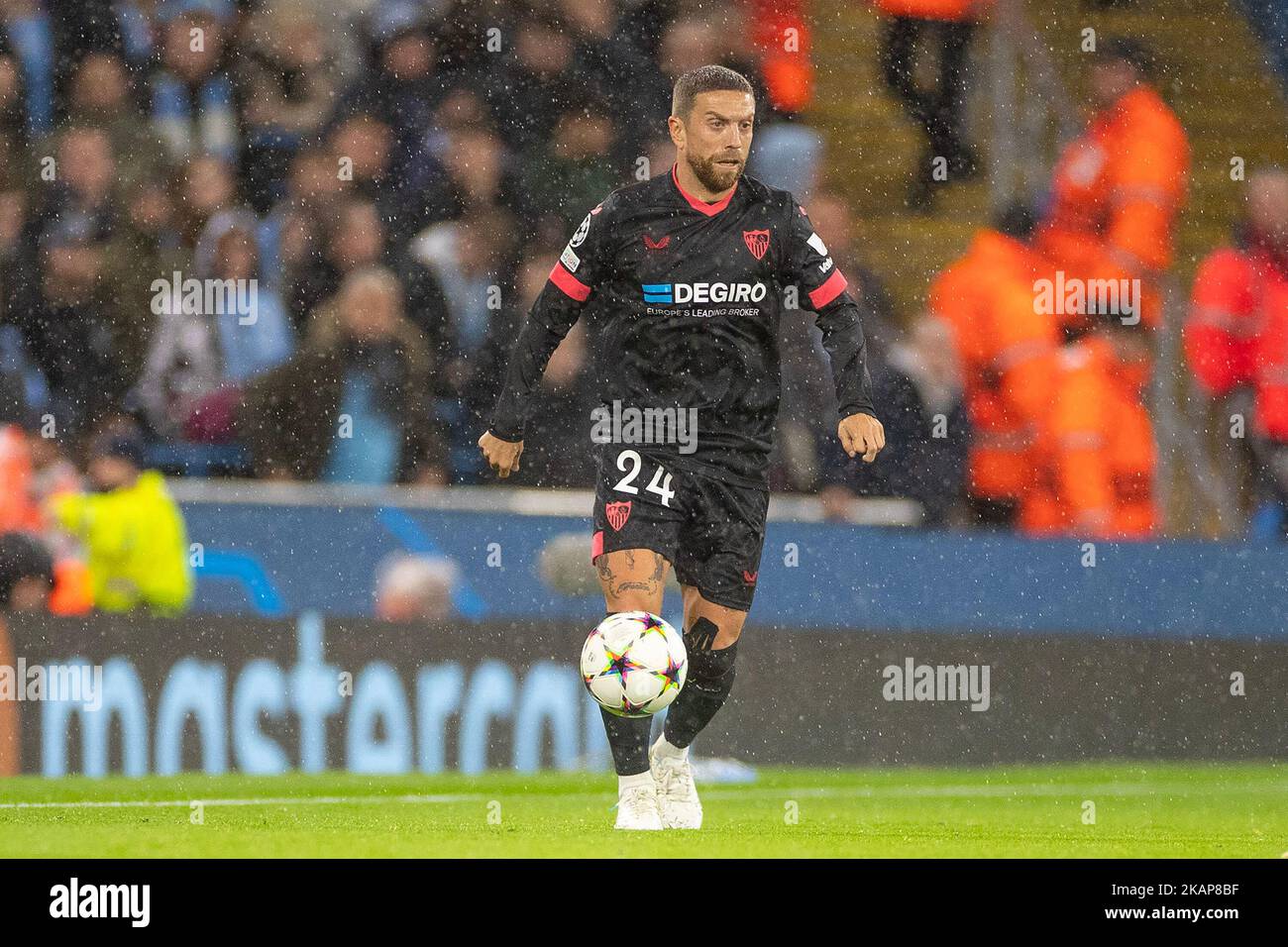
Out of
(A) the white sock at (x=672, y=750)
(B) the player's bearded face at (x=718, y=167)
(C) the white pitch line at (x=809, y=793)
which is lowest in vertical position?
(C) the white pitch line at (x=809, y=793)

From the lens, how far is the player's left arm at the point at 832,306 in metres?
6.96

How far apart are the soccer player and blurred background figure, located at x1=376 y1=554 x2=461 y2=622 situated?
122 inches

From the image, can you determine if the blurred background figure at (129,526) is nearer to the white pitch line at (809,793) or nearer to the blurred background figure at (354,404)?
the blurred background figure at (354,404)

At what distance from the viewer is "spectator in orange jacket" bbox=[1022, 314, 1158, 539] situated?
429 inches

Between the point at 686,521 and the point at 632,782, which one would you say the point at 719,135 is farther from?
the point at 632,782

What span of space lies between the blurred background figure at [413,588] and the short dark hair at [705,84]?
3719mm

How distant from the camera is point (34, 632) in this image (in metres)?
9.32

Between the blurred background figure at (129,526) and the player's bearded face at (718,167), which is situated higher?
the player's bearded face at (718,167)

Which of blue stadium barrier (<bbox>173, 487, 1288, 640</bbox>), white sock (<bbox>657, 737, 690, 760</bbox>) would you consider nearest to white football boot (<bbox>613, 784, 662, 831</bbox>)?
white sock (<bbox>657, 737, 690, 760</bbox>)

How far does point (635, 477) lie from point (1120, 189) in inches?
217

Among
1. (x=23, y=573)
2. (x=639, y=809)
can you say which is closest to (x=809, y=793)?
(x=639, y=809)

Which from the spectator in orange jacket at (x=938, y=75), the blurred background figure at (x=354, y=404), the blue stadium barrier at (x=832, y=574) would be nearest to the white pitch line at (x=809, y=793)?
the blue stadium barrier at (x=832, y=574)

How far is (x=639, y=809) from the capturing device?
21.9 feet

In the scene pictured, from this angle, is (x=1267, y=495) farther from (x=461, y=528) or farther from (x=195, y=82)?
(x=195, y=82)
